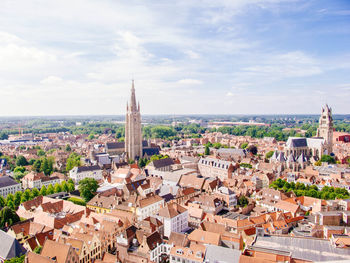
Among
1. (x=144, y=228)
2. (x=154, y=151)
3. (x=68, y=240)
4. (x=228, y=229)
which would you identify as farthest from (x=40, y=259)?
(x=154, y=151)

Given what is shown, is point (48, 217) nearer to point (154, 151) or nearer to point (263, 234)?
point (263, 234)

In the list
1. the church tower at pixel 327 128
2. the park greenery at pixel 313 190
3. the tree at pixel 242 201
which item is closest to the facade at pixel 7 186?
the tree at pixel 242 201

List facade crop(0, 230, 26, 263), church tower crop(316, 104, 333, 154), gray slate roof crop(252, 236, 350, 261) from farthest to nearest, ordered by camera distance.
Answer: church tower crop(316, 104, 333, 154) → facade crop(0, 230, 26, 263) → gray slate roof crop(252, 236, 350, 261)

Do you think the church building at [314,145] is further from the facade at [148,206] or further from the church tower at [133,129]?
the facade at [148,206]

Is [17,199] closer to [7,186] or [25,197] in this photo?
[25,197]

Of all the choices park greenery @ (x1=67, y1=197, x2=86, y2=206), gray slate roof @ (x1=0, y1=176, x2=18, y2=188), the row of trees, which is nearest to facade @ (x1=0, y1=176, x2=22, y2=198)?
gray slate roof @ (x1=0, y1=176, x2=18, y2=188)

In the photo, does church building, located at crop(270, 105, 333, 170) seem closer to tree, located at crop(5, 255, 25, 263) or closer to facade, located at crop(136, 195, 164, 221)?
facade, located at crop(136, 195, 164, 221)
